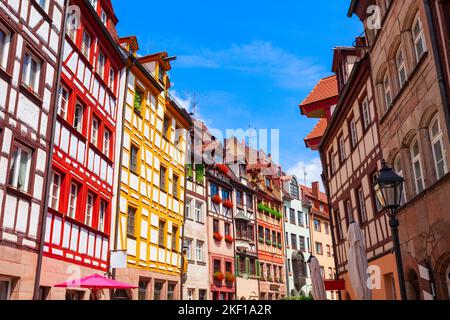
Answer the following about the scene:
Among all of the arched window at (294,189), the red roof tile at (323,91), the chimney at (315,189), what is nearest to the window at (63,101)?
the red roof tile at (323,91)

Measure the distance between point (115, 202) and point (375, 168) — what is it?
991cm

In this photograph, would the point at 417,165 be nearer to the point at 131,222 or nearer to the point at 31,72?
the point at 31,72

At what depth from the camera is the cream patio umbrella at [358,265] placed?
11684 mm

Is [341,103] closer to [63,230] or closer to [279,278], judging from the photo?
[63,230]

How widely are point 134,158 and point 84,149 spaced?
5.37 m

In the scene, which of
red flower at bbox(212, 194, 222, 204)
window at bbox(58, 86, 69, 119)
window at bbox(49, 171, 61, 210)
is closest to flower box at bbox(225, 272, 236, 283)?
red flower at bbox(212, 194, 222, 204)

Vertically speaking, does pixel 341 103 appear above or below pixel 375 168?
above

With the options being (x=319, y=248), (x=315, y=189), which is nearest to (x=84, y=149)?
(x=319, y=248)

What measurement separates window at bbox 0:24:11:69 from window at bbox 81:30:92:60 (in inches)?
194

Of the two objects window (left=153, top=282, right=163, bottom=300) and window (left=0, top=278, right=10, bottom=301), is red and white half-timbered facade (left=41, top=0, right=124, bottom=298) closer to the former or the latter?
window (left=0, top=278, right=10, bottom=301)

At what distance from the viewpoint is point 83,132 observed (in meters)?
16.7

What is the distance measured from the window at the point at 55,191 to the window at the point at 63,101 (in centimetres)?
190
